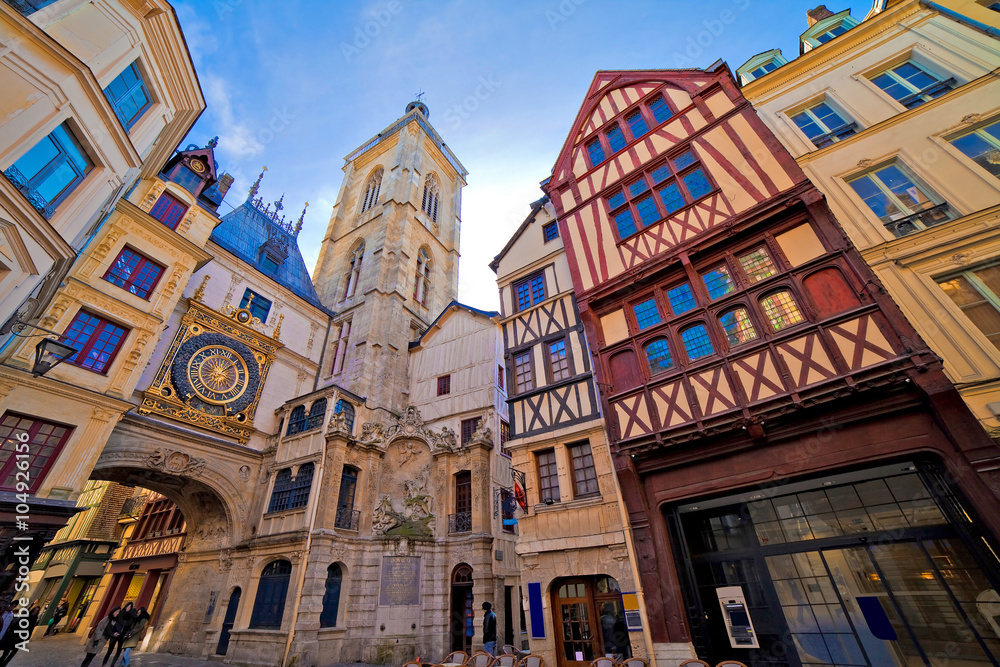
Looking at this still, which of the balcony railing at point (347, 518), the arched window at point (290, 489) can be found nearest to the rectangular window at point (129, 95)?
the arched window at point (290, 489)

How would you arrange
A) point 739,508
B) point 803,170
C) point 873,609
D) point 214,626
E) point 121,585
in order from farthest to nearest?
1. point 121,585
2. point 214,626
3. point 803,170
4. point 739,508
5. point 873,609

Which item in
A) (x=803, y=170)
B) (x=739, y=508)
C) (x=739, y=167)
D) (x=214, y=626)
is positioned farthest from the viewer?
(x=214, y=626)

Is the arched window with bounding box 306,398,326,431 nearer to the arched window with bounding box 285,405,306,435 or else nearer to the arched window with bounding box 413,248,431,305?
the arched window with bounding box 285,405,306,435

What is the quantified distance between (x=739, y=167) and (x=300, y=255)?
2530 centimetres

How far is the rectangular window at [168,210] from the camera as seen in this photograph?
14523mm

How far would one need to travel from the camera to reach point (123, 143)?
9.56m

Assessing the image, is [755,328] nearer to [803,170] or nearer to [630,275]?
[630,275]

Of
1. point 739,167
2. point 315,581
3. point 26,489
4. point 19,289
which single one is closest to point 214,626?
point 315,581

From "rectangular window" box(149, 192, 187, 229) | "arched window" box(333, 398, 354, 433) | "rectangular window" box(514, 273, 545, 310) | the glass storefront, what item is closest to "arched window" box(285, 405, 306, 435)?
"arched window" box(333, 398, 354, 433)

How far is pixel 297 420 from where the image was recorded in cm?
1675

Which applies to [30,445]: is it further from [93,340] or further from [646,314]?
[646,314]

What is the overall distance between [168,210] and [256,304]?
5.38m

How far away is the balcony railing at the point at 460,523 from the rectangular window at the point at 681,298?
10524 mm

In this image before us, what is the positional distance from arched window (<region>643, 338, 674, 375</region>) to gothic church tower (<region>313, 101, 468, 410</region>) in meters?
13.1
